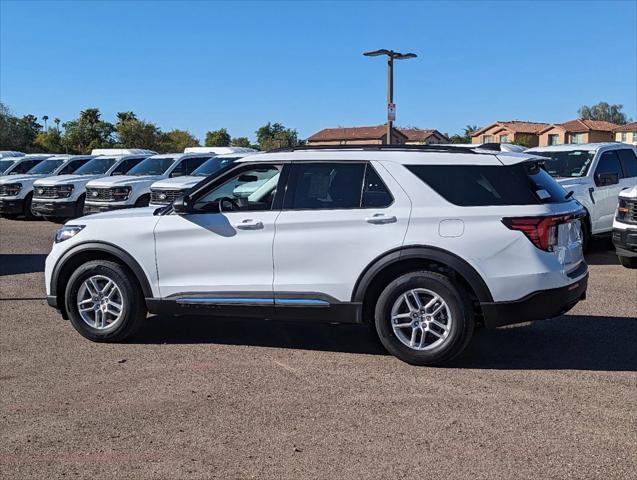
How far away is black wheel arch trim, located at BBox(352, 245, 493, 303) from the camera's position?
5.58 metres

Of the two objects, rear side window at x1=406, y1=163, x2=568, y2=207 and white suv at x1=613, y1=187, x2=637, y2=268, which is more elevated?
rear side window at x1=406, y1=163, x2=568, y2=207

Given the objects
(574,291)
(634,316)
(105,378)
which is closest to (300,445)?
(105,378)

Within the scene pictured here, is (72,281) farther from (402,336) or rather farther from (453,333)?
(453,333)

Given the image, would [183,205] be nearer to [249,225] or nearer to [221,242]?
[221,242]

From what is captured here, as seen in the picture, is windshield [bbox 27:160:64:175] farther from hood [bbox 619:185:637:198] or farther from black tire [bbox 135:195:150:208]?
hood [bbox 619:185:637:198]

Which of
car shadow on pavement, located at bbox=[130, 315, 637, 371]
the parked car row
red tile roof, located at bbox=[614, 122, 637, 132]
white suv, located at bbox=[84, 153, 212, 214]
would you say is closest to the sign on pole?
the parked car row

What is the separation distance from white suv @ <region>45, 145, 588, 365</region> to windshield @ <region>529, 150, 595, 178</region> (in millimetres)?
6662

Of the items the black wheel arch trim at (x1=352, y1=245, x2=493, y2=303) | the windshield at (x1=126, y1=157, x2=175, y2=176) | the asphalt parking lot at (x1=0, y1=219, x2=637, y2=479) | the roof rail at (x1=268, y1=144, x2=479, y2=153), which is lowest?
the asphalt parking lot at (x1=0, y1=219, x2=637, y2=479)

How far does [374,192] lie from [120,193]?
1150 centimetres

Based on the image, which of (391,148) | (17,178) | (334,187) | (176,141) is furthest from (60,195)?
(176,141)

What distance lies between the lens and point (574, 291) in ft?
18.9

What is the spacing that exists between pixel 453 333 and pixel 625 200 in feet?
19.2

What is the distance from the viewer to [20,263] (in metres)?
11.8

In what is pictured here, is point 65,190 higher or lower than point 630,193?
higher
